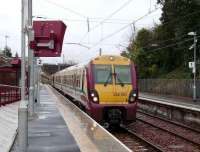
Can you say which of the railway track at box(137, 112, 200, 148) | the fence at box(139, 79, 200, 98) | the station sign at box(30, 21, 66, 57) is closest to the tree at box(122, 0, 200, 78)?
the fence at box(139, 79, 200, 98)

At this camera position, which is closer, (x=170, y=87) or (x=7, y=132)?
(x=7, y=132)

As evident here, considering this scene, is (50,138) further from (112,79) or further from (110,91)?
(112,79)

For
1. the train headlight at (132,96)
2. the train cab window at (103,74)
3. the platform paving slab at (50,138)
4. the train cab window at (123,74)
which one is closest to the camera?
the platform paving slab at (50,138)

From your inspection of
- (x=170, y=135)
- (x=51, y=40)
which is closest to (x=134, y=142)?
(x=170, y=135)

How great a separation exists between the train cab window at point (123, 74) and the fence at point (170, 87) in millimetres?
30660

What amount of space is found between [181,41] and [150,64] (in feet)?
35.9

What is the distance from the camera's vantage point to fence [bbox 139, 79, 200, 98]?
52.7 meters

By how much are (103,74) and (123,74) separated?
0.79m

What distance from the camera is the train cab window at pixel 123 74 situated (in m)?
20.3

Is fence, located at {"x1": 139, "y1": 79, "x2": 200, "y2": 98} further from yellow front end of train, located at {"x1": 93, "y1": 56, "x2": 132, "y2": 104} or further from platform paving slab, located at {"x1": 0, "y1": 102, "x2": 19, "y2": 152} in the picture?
platform paving slab, located at {"x1": 0, "y1": 102, "x2": 19, "y2": 152}

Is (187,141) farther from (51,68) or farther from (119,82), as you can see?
(51,68)

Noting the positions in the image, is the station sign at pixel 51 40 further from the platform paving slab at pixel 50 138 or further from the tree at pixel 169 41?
the tree at pixel 169 41

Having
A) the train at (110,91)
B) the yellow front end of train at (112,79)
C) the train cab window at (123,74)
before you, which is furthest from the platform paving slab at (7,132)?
the train cab window at (123,74)

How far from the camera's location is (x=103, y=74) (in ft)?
66.9
